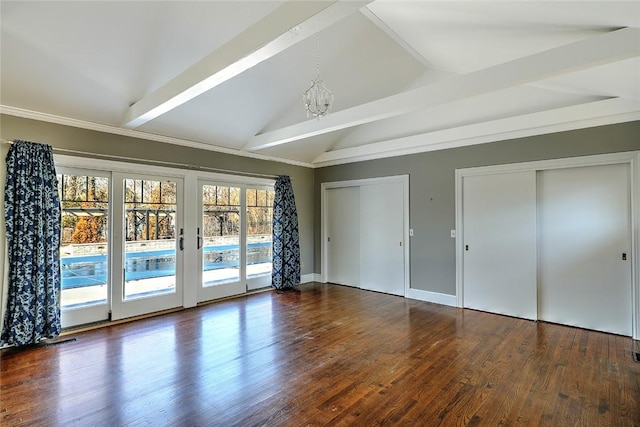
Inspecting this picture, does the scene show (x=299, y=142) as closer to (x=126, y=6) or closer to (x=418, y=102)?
(x=418, y=102)

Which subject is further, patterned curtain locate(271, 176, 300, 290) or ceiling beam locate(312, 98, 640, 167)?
patterned curtain locate(271, 176, 300, 290)

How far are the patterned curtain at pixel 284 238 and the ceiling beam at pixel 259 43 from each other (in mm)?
2844

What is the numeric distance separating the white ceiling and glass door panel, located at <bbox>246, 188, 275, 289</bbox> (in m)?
0.97

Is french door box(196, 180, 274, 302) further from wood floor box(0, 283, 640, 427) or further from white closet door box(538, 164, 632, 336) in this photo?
white closet door box(538, 164, 632, 336)

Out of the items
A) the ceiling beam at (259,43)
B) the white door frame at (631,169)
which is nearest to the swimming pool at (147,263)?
the ceiling beam at (259,43)

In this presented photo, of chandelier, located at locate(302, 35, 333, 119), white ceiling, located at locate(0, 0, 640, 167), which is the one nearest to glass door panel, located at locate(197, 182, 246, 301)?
white ceiling, located at locate(0, 0, 640, 167)

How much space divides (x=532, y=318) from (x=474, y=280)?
82 centimetres

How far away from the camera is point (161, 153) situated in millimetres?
4480

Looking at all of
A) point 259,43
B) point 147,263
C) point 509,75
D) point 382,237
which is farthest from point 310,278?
point 259,43

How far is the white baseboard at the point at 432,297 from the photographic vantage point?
191 inches

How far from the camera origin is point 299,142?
573 cm

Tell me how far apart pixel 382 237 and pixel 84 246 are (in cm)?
438

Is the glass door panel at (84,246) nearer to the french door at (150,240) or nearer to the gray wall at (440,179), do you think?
the french door at (150,240)

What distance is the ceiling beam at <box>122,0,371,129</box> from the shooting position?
6.17 feet
